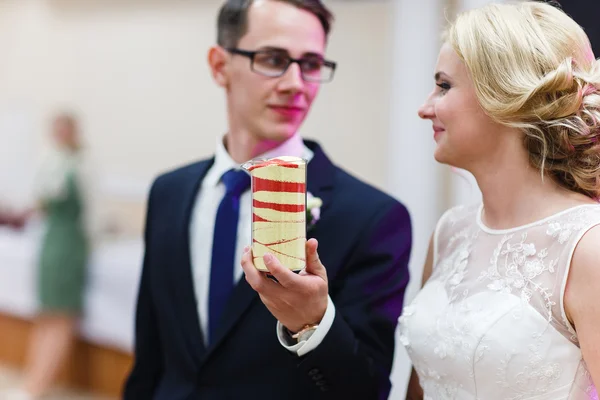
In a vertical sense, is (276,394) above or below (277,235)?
below

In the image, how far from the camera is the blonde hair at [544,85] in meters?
1.63

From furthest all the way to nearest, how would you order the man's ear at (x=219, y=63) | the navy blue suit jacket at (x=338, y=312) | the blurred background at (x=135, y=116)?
the blurred background at (x=135, y=116) → the man's ear at (x=219, y=63) → the navy blue suit jacket at (x=338, y=312)

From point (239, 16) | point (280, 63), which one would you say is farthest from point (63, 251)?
point (280, 63)

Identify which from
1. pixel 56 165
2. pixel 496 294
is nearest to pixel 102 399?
pixel 56 165

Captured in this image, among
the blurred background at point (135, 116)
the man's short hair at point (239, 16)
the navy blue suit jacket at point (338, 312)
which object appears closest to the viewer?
the navy blue suit jacket at point (338, 312)

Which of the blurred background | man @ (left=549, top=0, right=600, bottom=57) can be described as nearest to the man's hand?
man @ (left=549, top=0, right=600, bottom=57)

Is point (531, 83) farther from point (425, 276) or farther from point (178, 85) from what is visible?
point (178, 85)

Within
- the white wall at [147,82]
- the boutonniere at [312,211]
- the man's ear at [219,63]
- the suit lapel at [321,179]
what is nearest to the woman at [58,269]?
the white wall at [147,82]

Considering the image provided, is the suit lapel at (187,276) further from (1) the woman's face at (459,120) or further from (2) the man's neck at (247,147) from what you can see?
(1) the woman's face at (459,120)

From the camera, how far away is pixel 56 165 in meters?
5.44

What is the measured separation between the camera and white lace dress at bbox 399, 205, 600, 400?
1.59 metres

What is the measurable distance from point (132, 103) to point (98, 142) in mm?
557

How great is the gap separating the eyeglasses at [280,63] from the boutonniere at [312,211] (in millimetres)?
388

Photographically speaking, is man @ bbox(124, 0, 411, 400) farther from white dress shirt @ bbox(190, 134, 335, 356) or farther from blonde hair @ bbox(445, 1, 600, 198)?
blonde hair @ bbox(445, 1, 600, 198)
